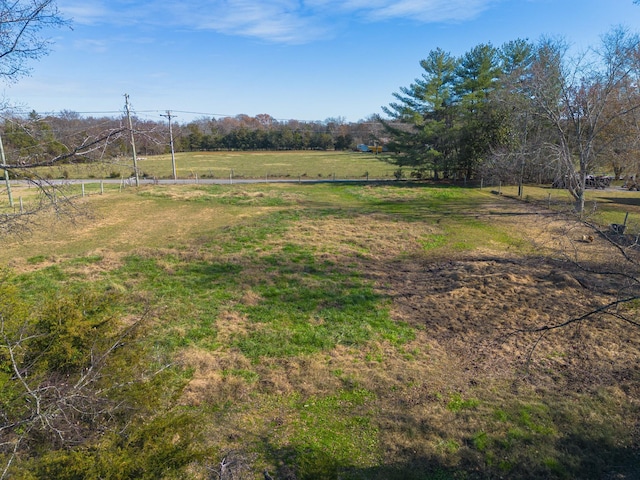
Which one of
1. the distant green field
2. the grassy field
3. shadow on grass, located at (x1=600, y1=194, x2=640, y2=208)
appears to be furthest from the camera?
shadow on grass, located at (x1=600, y1=194, x2=640, y2=208)

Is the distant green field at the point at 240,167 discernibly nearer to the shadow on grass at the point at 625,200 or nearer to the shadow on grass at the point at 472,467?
the shadow on grass at the point at 472,467

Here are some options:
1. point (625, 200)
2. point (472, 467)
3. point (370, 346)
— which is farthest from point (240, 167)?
point (472, 467)

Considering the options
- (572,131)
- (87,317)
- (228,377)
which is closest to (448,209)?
(572,131)

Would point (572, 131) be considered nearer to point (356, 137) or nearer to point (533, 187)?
point (533, 187)

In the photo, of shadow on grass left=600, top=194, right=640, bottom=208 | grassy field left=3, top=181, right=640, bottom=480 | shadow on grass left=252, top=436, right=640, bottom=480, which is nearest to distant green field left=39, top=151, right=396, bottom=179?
grassy field left=3, top=181, right=640, bottom=480

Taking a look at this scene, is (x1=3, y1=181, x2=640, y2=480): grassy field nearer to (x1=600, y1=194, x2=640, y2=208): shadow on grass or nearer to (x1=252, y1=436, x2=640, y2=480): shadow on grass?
(x1=252, y1=436, x2=640, y2=480): shadow on grass

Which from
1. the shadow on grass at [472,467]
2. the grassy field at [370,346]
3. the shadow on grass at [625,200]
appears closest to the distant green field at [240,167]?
the grassy field at [370,346]

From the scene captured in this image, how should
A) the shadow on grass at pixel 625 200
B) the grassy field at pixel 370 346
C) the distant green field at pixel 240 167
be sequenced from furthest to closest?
the shadow on grass at pixel 625 200 < the grassy field at pixel 370 346 < the distant green field at pixel 240 167
